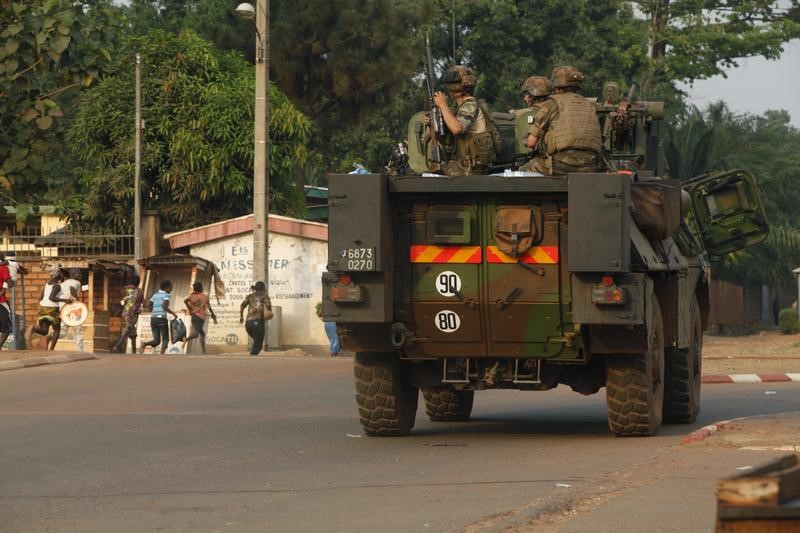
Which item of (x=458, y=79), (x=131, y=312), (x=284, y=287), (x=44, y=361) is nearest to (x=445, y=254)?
(x=458, y=79)

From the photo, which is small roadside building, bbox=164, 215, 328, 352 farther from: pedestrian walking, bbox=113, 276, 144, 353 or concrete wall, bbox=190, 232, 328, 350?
pedestrian walking, bbox=113, 276, 144, 353

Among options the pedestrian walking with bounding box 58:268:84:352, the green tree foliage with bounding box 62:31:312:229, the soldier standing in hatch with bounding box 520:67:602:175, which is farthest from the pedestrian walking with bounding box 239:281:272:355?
the soldier standing in hatch with bounding box 520:67:602:175

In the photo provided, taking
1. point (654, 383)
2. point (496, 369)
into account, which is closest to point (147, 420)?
point (496, 369)

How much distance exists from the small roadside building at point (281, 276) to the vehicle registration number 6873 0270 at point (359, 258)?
74.8 ft

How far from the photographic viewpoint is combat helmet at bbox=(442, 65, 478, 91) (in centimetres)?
1262

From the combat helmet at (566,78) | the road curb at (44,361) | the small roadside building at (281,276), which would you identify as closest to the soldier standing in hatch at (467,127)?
the combat helmet at (566,78)

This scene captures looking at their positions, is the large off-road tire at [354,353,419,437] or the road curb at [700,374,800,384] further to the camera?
the road curb at [700,374,800,384]

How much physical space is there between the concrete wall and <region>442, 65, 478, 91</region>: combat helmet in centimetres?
2174

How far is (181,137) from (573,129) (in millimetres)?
27940

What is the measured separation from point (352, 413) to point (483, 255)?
14.3ft

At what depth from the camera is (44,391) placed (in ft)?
58.9

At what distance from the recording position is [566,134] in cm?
1216

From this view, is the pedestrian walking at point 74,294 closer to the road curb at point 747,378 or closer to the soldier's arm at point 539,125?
the road curb at point 747,378

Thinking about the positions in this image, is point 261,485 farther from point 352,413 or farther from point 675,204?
point 352,413
